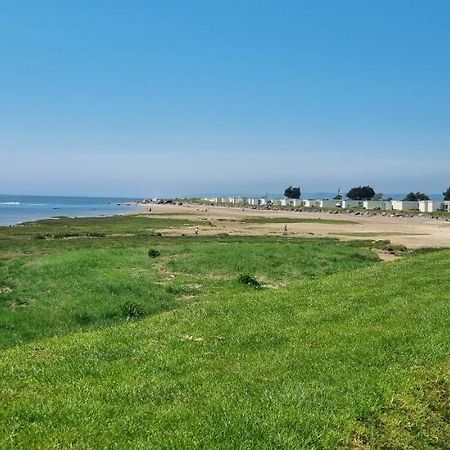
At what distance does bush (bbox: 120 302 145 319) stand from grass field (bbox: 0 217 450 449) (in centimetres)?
8

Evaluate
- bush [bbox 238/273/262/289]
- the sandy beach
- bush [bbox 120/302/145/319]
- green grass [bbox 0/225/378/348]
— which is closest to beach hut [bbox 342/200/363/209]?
the sandy beach

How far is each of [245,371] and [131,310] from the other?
986 centimetres

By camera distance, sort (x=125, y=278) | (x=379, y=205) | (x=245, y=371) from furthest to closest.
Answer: (x=379, y=205) → (x=125, y=278) → (x=245, y=371)

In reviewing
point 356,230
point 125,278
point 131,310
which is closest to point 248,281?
point 125,278

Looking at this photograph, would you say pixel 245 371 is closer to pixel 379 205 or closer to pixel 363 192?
pixel 379 205

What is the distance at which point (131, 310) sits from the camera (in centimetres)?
1838

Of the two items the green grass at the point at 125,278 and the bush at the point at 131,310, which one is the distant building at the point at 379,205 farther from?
the bush at the point at 131,310

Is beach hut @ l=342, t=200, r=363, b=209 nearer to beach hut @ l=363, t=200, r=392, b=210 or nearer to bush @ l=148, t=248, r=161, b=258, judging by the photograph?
beach hut @ l=363, t=200, r=392, b=210

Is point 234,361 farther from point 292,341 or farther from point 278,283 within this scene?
point 278,283

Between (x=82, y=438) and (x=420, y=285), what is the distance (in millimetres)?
12187

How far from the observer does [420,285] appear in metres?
16.3

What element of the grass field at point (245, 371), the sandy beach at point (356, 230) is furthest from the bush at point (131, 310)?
the sandy beach at point (356, 230)

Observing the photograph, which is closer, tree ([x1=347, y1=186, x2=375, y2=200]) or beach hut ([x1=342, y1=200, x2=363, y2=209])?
beach hut ([x1=342, y1=200, x2=363, y2=209])

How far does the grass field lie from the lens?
6906 millimetres
